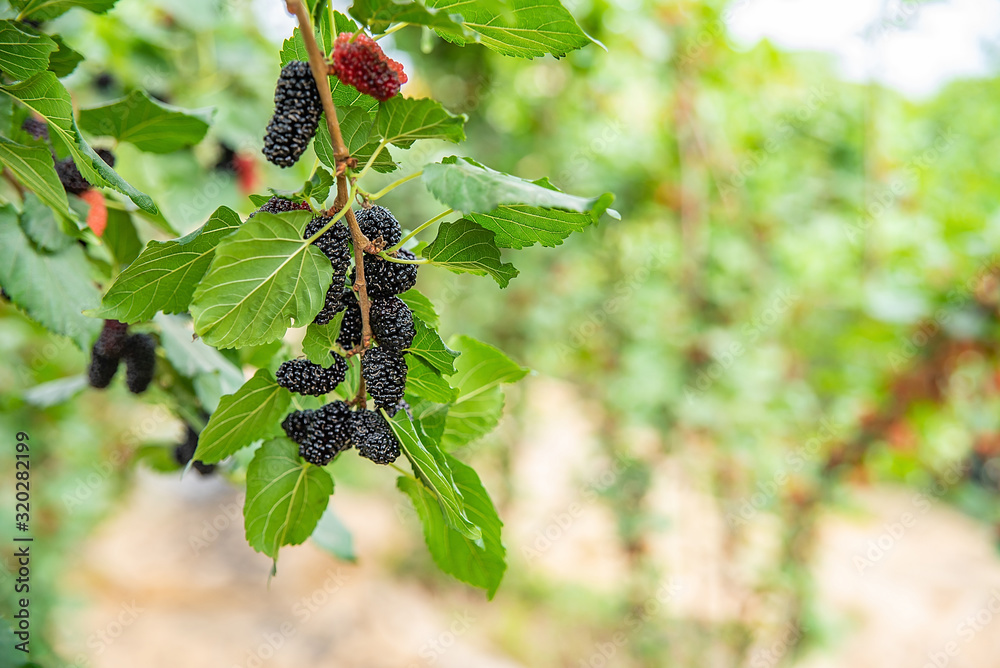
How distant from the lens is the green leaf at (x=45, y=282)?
1.95ft

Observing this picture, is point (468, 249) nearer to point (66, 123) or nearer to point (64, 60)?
point (66, 123)

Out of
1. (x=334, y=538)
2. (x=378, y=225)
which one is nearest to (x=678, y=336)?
(x=334, y=538)

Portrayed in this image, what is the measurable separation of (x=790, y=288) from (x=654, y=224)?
495mm

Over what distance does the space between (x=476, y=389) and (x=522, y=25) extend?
304mm

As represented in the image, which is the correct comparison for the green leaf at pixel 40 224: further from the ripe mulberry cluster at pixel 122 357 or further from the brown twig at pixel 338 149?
the brown twig at pixel 338 149

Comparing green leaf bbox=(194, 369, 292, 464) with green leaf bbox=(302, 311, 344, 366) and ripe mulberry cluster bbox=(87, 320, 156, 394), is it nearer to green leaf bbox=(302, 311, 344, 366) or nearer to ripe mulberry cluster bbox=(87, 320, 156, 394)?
green leaf bbox=(302, 311, 344, 366)

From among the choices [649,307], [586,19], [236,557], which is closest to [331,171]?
[586,19]

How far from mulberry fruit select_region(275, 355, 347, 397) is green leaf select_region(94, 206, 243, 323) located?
8 cm

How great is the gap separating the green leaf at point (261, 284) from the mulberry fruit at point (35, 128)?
40 centimetres

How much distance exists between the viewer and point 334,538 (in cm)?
79

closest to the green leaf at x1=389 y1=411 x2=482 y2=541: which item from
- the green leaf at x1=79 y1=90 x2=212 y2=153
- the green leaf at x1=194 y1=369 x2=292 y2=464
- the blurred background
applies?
the green leaf at x1=194 y1=369 x2=292 y2=464

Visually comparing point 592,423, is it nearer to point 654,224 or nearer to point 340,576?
point 654,224

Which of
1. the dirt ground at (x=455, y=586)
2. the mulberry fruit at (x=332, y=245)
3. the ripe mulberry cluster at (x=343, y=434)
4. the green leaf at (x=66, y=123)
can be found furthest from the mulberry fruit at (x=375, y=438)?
the dirt ground at (x=455, y=586)

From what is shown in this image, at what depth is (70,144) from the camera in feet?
1.45
